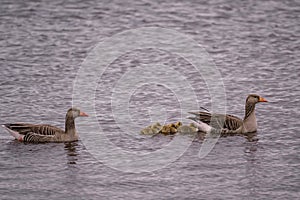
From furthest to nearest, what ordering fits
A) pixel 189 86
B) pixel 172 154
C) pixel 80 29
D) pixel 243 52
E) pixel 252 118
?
pixel 80 29, pixel 243 52, pixel 189 86, pixel 252 118, pixel 172 154

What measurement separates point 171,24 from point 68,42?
3.87 meters

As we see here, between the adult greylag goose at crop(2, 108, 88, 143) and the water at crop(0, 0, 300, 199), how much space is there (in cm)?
23

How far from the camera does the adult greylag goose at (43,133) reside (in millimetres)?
18078

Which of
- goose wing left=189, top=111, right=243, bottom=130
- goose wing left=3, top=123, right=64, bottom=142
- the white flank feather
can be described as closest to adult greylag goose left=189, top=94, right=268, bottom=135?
goose wing left=189, top=111, right=243, bottom=130

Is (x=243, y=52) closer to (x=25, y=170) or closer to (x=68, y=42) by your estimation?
(x=68, y=42)

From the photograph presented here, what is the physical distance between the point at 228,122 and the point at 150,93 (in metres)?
3.47

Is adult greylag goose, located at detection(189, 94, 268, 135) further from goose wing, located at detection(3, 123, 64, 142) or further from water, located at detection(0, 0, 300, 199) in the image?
goose wing, located at detection(3, 123, 64, 142)

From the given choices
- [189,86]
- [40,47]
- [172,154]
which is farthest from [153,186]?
[40,47]

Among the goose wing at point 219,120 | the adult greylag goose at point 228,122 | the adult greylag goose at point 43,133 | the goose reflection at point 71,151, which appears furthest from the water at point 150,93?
the goose wing at point 219,120

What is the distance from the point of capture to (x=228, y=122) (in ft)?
61.7

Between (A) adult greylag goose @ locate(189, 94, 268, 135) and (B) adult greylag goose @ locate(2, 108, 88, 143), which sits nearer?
(B) adult greylag goose @ locate(2, 108, 88, 143)

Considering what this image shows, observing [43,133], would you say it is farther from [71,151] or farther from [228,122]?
[228,122]

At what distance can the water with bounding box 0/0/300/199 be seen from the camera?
1540 centimetres

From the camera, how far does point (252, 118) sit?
61.8ft
